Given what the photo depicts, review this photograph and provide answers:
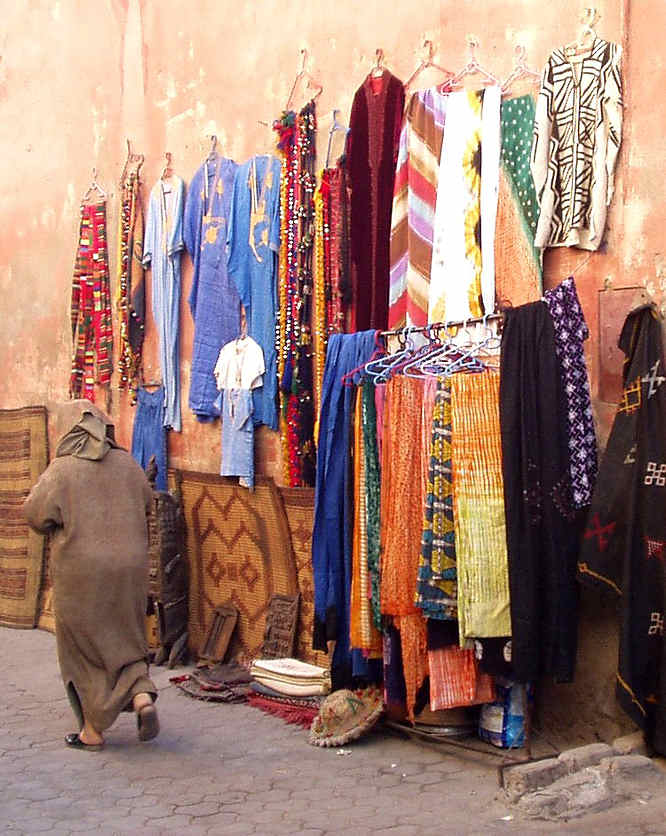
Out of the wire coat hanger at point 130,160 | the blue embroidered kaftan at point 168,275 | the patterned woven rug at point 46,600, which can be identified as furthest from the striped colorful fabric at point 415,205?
the patterned woven rug at point 46,600

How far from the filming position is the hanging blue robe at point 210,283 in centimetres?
805

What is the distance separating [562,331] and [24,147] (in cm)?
658

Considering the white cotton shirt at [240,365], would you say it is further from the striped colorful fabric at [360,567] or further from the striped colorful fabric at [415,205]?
the striped colorful fabric at [360,567]

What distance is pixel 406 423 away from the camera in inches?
229

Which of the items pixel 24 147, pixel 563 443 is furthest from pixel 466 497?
pixel 24 147

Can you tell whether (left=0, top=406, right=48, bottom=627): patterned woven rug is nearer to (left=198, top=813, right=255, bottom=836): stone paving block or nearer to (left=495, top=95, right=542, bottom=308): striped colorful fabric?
(left=198, top=813, right=255, bottom=836): stone paving block

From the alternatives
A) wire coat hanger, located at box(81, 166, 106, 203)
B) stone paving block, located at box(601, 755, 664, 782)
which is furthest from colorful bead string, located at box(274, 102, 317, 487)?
stone paving block, located at box(601, 755, 664, 782)

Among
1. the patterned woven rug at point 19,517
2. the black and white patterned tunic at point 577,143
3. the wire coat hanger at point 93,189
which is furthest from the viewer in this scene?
the patterned woven rug at point 19,517

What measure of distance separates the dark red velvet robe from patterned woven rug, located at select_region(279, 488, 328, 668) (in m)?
1.12

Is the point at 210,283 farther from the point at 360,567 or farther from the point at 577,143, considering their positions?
the point at 577,143

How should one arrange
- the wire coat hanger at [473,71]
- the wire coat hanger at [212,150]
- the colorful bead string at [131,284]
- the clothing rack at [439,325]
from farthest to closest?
the colorful bead string at [131,284], the wire coat hanger at [212,150], the wire coat hanger at [473,71], the clothing rack at [439,325]

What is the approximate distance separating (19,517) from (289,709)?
166 inches

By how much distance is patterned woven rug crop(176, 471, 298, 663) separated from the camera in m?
7.70

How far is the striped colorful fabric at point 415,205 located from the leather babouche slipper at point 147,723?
2.17 meters
